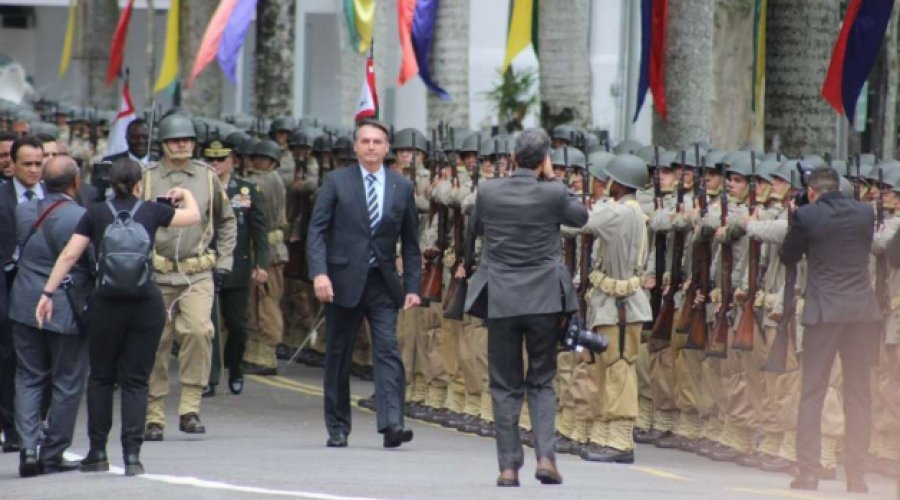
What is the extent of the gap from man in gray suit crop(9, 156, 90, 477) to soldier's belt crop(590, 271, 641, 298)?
3.27 meters

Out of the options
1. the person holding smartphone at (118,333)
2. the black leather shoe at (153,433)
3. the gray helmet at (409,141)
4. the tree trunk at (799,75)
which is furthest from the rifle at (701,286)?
the tree trunk at (799,75)

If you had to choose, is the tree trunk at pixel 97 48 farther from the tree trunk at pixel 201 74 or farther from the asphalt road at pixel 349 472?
the asphalt road at pixel 349 472

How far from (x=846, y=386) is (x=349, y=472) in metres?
2.93

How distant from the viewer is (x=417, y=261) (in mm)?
15266

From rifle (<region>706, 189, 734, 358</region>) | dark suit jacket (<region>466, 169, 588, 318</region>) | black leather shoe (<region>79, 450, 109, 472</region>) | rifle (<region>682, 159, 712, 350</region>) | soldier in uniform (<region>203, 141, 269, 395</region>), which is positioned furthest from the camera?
soldier in uniform (<region>203, 141, 269, 395</region>)

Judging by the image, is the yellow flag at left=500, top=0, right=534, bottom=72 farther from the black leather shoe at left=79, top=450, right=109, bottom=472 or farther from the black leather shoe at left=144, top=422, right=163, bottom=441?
the black leather shoe at left=79, top=450, right=109, bottom=472

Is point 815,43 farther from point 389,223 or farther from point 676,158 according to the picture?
point 389,223

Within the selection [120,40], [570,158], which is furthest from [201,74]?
[570,158]

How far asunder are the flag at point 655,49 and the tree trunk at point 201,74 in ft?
39.9

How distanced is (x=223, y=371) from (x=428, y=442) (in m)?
4.64

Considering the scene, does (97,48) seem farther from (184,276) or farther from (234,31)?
(184,276)

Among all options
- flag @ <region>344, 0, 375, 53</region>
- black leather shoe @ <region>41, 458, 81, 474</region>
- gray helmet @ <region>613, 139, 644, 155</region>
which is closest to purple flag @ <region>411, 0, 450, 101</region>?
flag @ <region>344, 0, 375, 53</region>

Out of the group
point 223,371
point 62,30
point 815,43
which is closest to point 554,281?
point 223,371

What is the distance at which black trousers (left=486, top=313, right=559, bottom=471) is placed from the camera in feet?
43.1
